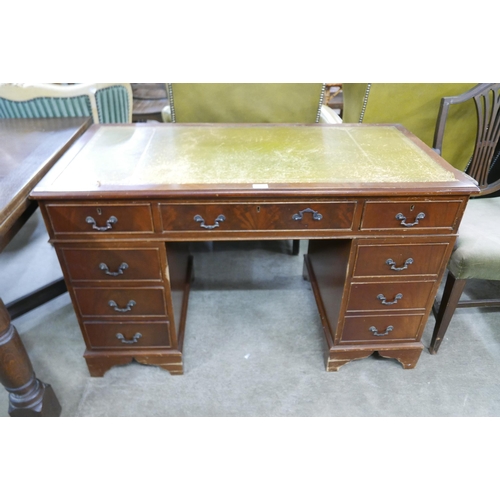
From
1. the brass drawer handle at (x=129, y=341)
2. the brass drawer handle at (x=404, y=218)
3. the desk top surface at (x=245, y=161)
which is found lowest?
the brass drawer handle at (x=129, y=341)

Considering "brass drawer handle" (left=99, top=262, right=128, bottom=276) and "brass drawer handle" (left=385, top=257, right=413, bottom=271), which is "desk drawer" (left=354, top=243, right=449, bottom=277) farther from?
"brass drawer handle" (left=99, top=262, right=128, bottom=276)

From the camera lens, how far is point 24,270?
2113mm

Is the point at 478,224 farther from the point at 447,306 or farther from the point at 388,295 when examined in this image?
the point at 388,295

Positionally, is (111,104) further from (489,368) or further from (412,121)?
(489,368)

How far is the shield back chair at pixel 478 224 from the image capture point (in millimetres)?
1364

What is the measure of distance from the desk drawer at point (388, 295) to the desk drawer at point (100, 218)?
0.74 meters

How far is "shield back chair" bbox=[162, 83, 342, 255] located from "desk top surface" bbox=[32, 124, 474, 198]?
31 centimetres

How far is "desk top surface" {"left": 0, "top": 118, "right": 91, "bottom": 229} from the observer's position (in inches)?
43.1

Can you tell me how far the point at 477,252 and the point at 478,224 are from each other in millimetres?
185

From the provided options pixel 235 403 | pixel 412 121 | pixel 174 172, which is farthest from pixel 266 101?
pixel 235 403

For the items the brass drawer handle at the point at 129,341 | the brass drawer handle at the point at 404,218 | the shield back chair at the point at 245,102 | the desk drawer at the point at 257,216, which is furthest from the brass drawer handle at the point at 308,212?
the shield back chair at the point at 245,102

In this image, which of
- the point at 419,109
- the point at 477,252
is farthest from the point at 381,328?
the point at 419,109

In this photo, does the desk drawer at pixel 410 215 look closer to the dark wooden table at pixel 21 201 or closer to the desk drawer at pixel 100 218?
the desk drawer at pixel 100 218

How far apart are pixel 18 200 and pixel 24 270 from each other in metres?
1.22
